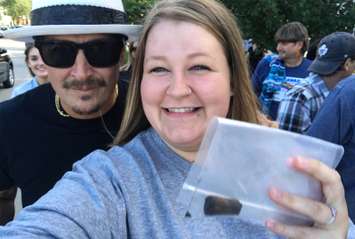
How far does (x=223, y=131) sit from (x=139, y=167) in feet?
1.40

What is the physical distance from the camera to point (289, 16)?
21.7ft

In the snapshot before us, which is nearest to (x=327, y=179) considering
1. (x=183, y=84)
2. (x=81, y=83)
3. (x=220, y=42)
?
(x=183, y=84)

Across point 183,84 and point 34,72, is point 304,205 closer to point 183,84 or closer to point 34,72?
point 183,84

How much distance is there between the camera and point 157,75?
1.37 metres

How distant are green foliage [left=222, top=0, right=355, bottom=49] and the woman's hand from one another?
215 inches

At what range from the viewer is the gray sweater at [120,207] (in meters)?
1.11

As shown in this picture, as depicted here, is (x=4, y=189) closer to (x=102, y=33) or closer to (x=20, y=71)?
(x=102, y=33)

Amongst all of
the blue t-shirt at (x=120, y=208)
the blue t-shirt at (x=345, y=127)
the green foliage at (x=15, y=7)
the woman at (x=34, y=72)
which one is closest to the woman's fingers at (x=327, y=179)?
the blue t-shirt at (x=120, y=208)

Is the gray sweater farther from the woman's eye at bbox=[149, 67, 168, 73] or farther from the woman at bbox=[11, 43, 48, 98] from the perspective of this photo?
the woman at bbox=[11, 43, 48, 98]

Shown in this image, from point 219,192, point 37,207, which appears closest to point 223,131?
point 219,192

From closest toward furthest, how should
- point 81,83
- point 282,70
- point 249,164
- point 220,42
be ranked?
point 249,164 → point 220,42 → point 81,83 → point 282,70

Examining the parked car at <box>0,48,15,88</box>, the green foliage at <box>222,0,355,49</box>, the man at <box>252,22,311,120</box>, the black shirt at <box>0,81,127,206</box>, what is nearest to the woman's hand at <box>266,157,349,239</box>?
the black shirt at <box>0,81,127,206</box>

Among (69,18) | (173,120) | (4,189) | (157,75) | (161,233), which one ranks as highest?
(69,18)

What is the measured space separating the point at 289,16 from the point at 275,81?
2234mm
